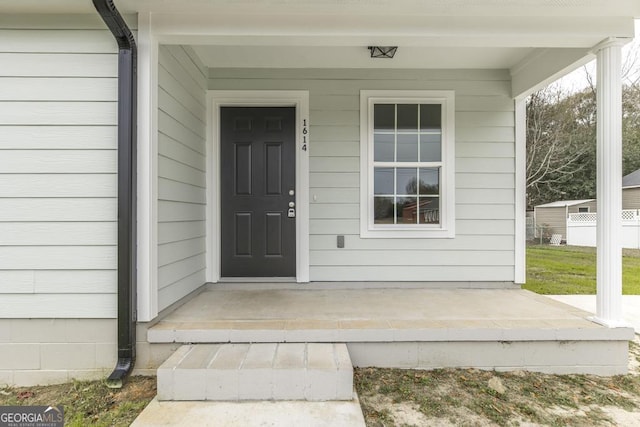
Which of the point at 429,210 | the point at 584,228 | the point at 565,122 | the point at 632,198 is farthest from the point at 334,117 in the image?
the point at 632,198

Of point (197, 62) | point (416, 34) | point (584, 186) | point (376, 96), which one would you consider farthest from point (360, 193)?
point (584, 186)

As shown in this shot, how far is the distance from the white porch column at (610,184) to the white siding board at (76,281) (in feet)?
11.0

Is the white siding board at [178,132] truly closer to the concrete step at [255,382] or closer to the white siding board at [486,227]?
the concrete step at [255,382]

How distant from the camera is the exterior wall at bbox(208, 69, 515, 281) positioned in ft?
11.1

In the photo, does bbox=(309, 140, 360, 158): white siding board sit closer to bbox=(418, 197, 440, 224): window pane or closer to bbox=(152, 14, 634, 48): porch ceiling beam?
bbox=(418, 197, 440, 224): window pane

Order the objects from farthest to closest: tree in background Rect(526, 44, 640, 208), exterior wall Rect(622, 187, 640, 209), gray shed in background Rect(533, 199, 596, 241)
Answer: exterior wall Rect(622, 187, 640, 209)
gray shed in background Rect(533, 199, 596, 241)
tree in background Rect(526, 44, 640, 208)

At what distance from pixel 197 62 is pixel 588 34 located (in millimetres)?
3110

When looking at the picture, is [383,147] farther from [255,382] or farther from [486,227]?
[255,382]

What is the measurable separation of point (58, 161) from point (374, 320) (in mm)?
2402

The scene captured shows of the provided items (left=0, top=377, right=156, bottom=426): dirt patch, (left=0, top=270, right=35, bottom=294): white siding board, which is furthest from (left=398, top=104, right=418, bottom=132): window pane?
(left=0, top=270, right=35, bottom=294): white siding board

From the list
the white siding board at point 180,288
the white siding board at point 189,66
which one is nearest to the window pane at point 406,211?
the white siding board at point 180,288

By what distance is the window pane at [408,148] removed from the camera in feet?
11.3

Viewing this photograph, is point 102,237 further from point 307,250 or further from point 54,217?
point 307,250

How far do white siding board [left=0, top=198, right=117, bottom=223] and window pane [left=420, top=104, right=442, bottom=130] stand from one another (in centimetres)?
289
